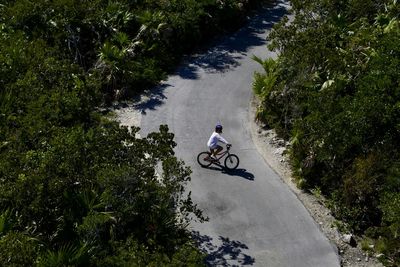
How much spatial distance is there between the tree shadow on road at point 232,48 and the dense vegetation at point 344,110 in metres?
3.99

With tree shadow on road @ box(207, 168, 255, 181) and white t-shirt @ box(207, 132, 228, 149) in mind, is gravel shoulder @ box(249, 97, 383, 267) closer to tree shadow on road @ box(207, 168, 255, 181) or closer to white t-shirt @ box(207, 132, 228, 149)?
tree shadow on road @ box(207, 168, 255, 181)

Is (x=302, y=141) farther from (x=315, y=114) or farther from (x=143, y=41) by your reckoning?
(x=143, y=41)

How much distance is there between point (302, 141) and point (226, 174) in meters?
2.99

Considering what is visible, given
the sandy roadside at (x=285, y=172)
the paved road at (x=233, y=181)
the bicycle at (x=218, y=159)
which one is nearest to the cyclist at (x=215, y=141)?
the bicycle at (x=218, y=159)

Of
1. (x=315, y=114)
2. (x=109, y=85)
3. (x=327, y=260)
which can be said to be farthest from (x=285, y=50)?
(x=327, y=260)

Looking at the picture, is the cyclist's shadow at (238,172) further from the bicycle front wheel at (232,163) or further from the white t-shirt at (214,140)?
the white t-shirt at (214,140)

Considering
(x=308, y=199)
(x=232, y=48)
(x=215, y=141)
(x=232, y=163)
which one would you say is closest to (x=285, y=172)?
(x=308, y=199)

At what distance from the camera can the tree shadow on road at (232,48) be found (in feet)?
86.3

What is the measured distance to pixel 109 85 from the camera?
2364 centimetres

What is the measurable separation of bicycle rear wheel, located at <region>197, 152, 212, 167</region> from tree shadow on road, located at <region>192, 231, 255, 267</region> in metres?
3.62

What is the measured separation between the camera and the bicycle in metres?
19.1

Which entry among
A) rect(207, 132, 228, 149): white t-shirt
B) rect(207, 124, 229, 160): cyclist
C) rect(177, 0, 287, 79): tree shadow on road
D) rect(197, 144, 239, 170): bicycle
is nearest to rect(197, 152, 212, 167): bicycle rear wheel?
rect(197, 144, 239, 170): bicycle

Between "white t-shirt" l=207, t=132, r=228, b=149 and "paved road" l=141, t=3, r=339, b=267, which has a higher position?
"white t-shirt" l=207, t=132, r=228, b=149

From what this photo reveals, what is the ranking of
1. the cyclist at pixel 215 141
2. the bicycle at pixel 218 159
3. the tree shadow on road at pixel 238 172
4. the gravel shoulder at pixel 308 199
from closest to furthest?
the gravel shoulder at pixel 308 199 < the cyclist at pixel 215 141 < the tree shadow on road at pixel 238 172 < the bicycle at pixel 218 159
